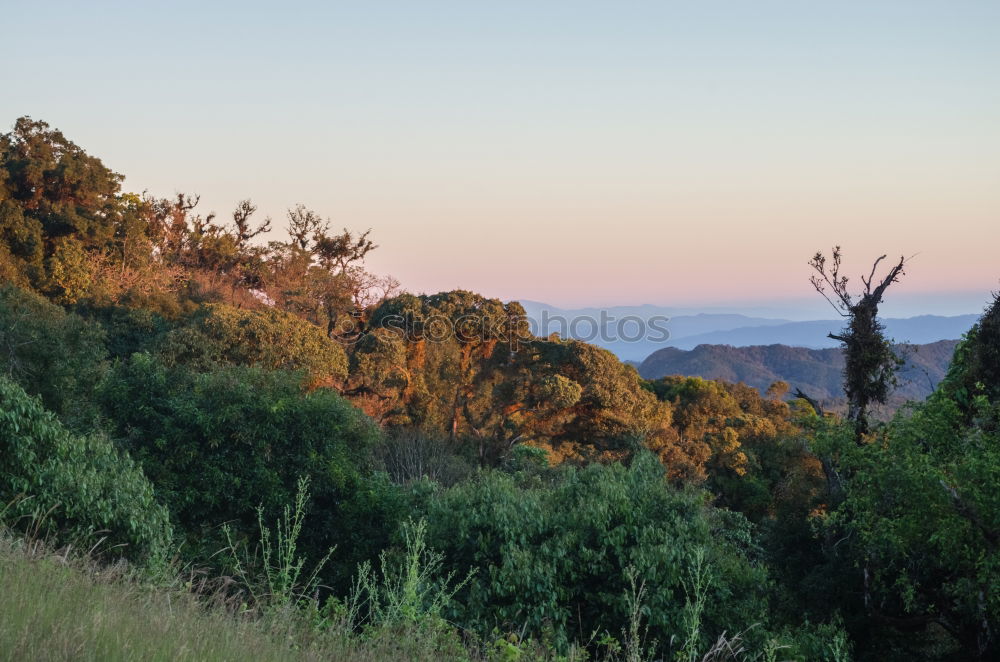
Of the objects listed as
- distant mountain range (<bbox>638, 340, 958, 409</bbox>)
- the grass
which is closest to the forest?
the grass

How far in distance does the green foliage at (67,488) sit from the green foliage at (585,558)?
13.2ft

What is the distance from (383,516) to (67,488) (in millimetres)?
6703

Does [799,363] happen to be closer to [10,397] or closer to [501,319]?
[501,319]

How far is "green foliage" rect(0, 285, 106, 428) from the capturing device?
1975 cm

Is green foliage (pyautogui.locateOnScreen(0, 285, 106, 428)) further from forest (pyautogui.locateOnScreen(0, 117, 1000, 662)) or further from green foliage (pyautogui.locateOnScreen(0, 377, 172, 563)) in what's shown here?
green foliage (pyautogui.locateOnScreen(0, 377, 172, 563))

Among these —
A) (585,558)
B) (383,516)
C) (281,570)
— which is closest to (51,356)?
(383,516)

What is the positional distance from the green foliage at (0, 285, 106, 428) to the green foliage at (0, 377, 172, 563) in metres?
9.41

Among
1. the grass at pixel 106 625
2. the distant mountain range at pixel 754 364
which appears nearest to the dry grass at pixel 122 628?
the grass at pixel 106 625

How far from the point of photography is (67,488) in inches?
363

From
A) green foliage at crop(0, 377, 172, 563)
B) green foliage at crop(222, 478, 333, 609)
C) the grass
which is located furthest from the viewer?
green foliage at crop(0, 377, 172, 563)

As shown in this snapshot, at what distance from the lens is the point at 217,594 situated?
501cm

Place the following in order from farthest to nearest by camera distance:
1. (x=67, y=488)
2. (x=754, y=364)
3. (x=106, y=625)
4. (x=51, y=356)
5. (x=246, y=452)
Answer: (x=754, y=364) < (x=51, y=356) < (x=246, y=452) < (x=67, y=488) < (x=106, y=625)

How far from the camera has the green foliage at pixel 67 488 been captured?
8922mm

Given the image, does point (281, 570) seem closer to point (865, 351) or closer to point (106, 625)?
point (106, 625)
